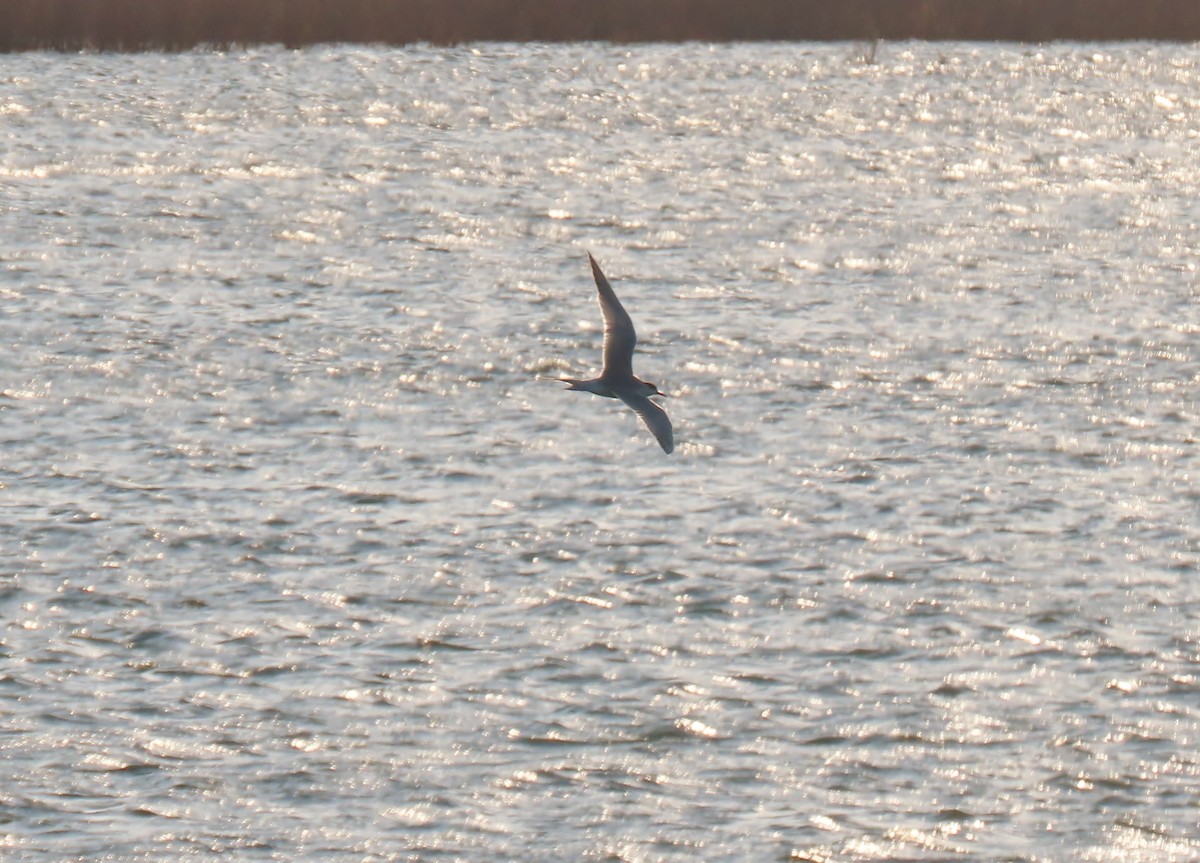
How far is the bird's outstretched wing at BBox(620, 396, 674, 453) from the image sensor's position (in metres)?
9.82

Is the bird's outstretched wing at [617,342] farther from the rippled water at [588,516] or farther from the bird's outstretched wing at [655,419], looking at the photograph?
the rippled water at [588,516]

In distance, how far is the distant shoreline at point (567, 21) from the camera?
109 ft

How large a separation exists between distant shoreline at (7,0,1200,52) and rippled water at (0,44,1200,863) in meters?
6.47

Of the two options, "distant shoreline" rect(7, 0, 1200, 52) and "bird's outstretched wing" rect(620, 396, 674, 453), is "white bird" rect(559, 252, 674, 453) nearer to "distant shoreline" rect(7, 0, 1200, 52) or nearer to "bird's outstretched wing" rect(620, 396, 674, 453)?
"bird's outstretched wing" rect(620, 396, 674, 453)

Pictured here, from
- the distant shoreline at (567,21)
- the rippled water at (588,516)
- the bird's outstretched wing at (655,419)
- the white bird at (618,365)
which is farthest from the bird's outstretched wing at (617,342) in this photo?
the distant shoreline at (567,21)

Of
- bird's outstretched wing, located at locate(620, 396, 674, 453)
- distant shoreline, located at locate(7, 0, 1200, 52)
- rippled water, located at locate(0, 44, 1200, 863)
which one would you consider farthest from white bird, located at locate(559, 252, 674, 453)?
distant shoreline, located at locate(7, 0, 1200, 52)

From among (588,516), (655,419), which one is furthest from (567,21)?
(655,419)

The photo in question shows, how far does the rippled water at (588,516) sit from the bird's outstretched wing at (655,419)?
1.26 m

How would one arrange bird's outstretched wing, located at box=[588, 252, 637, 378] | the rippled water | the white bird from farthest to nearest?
bird's outstretched wing, located at box=[588, 252, 637, 378] < the white bird < the rippled water

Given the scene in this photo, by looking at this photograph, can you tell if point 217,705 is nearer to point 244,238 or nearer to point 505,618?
point 505,618

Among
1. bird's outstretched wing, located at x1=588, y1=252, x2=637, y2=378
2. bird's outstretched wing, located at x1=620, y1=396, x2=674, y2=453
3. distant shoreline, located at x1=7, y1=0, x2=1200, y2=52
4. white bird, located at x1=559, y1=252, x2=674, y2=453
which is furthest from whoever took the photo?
distant shoreline, located at x1=7, y1=0, x2=1200, y2=52

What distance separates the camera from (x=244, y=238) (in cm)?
2245

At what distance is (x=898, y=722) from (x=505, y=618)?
2.32 m

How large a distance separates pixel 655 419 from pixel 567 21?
27.2 metres
